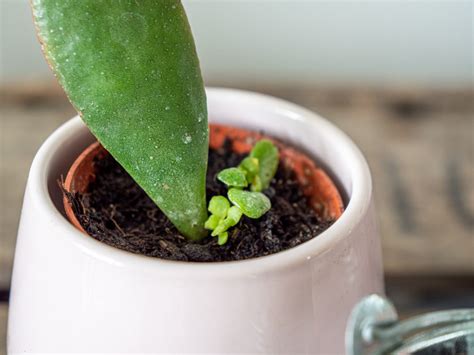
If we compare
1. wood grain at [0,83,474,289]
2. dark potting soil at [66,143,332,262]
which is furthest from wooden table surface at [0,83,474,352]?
dark potting soil at [66,143,332,262]

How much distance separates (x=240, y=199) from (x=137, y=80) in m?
0.07

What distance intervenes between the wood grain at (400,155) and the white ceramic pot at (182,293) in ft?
0.83

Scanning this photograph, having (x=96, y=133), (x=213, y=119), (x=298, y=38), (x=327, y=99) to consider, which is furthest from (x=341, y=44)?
(x=96, y=133)

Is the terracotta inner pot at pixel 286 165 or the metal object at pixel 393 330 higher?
the terracotta inner pot at pixel 286 165

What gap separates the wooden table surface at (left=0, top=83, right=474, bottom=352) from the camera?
0.59 m

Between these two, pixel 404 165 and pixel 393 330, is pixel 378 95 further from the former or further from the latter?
pixel 393 330

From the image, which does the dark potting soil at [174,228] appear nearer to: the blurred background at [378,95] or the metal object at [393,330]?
the metal object at [393,330]

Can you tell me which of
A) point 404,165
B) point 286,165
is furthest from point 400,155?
point 286,165

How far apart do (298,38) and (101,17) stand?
2.57ft

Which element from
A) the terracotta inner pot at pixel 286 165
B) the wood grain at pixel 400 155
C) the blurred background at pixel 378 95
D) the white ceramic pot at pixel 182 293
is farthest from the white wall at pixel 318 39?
the white ceramic pot at pixel 182 293

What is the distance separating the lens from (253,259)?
28cm

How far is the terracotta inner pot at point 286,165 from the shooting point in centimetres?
35

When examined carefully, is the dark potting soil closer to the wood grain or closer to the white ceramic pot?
the white ceramic pot

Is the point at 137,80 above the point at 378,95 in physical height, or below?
above
